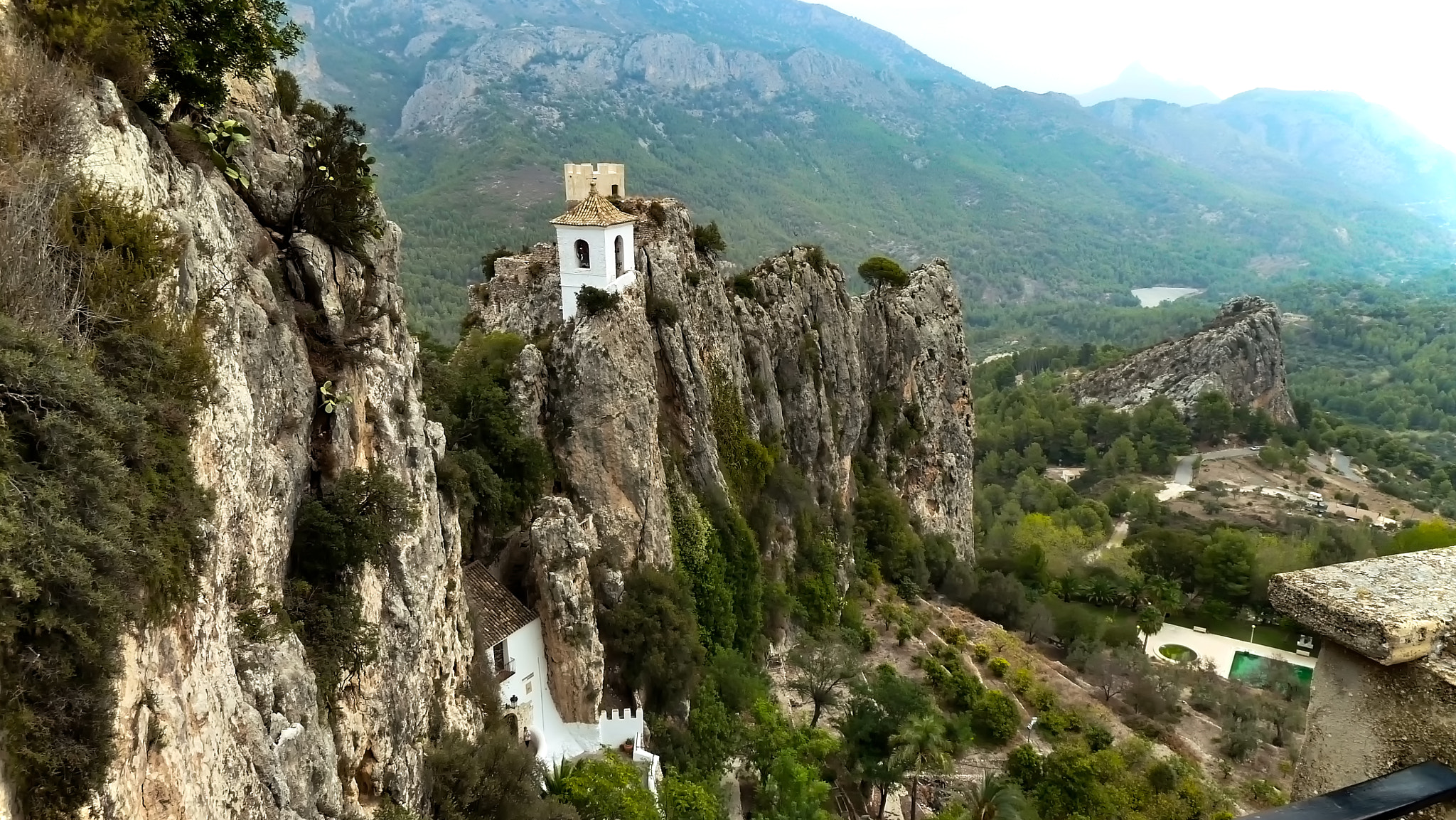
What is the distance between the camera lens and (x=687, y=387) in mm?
28953

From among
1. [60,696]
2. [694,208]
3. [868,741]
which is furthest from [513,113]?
[60,696]

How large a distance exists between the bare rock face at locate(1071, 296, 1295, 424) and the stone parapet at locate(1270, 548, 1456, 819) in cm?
11744

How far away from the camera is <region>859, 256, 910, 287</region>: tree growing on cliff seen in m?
51.8

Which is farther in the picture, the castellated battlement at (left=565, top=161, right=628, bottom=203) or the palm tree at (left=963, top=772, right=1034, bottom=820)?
the castellated battlement at (left=565, top=161, right=628, bottom=203)

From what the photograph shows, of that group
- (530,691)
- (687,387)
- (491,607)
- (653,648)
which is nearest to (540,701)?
(530,691)

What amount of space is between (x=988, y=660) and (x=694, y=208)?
160393 millimetres

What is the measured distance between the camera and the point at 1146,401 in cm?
10981

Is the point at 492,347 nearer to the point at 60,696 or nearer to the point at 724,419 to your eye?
the point at 724,419

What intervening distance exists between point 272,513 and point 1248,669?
179 ft

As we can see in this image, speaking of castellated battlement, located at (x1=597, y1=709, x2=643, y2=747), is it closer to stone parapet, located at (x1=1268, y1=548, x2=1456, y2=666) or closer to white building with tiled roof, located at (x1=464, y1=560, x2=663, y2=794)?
white building with tiled roof, located at (x1=464, y1=560, x2=663, y2=794)

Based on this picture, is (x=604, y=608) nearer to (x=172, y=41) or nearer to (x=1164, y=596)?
(x=172, y=41)

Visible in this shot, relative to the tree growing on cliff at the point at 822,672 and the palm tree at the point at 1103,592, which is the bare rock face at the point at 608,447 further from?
the palm tree at the point at 1103,592

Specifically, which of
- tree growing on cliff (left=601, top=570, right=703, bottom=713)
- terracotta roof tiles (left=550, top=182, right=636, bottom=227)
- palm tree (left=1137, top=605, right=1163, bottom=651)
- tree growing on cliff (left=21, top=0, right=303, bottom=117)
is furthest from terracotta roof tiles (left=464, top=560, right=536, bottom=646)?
palm tree (left=1137, top=605, right=1163, bottom=651)

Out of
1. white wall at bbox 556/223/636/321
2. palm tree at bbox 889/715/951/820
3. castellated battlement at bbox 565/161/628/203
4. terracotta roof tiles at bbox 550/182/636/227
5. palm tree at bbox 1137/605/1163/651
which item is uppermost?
castellated battlement at bbox 565/161/628/203
